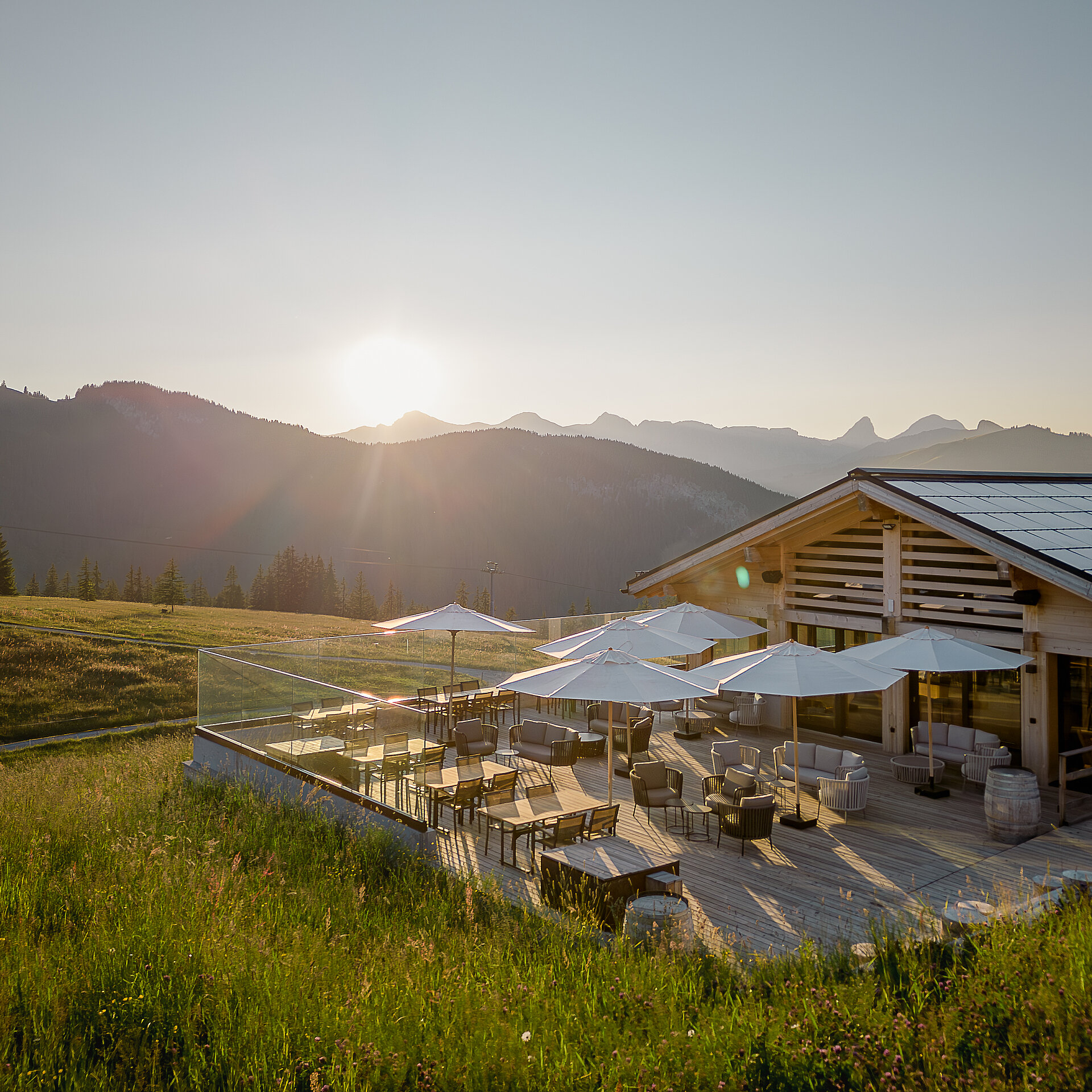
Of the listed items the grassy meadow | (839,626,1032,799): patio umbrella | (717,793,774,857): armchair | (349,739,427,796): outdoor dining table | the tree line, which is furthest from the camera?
the tree line

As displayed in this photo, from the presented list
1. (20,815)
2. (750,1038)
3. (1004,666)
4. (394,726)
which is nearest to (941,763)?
(1004,666)

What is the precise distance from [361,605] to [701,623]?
270 ft

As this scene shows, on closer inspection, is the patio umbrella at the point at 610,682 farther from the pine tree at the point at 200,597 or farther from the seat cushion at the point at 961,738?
the pine tree at the point at 200,597

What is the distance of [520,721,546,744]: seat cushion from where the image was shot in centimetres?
Answer: 1405

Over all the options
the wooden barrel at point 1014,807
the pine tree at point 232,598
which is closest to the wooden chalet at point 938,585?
the wooden barrel at point 1014,807

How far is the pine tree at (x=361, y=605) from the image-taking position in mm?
92000

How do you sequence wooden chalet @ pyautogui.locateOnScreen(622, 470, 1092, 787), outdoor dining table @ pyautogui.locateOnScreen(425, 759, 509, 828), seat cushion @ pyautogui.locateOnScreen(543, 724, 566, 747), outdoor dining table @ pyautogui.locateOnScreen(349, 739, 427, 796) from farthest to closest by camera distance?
seat cushion @ pyautogui.locateOnScreen(543, 724, 566, 747) → wooden chalet @ pyautogui.locateOnScreen(622, 470, 1092, 787) → outdoor dining table @ pyautogui.locateOnScreen(349, 739, 427, 796) → outdoor dining table @ pyautogui.locateOnScreen(425, 759, 509, 828)

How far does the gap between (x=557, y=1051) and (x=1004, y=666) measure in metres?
9.40

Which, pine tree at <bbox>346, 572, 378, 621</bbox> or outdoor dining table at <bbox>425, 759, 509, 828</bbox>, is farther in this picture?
pine tree at <bbox>346, 572, 378, 621</bbox>

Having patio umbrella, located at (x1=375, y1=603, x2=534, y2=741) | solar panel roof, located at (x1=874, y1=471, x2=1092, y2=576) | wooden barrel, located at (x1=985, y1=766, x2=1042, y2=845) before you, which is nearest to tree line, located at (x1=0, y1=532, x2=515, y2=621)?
patio umbrella, located at (x1=375, y1=603, x2=534, y2=741)

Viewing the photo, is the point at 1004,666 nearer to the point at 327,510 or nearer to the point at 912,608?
the point at 912,608

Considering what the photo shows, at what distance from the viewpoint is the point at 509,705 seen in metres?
18.0

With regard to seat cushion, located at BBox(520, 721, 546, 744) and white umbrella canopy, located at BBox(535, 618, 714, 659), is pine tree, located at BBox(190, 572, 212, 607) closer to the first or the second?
seat cushion, located at BBox(520, 721, 546, 744)

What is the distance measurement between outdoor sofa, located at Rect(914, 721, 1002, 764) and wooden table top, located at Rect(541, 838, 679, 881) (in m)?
6.69
